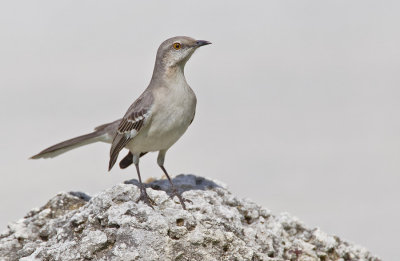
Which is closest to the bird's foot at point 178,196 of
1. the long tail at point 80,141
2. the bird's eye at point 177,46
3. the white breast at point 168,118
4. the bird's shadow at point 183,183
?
the bird's shadow at point 183,183

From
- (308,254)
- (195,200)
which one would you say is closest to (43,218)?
(195,200)

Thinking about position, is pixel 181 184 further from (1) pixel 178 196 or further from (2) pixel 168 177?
(1) pixel 178 196

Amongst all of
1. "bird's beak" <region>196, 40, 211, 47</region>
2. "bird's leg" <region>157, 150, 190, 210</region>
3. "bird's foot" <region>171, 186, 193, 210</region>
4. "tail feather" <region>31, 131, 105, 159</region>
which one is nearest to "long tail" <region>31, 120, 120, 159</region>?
"tail feather" <region>31, 131, 105, 159</region>

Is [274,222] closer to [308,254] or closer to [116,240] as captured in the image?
[308,254]

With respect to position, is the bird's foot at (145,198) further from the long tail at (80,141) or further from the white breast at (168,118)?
the long tail at (80,141)

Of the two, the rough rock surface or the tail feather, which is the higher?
the tail feather

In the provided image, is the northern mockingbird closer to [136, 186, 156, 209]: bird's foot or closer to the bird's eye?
the bird's eye

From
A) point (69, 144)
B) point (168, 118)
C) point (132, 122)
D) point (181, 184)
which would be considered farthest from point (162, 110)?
point (69, 144)
